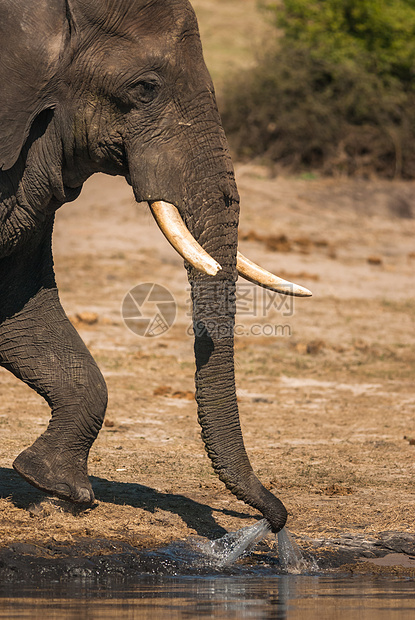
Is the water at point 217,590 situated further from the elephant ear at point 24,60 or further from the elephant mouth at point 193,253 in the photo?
the elephant ear at point 24,60

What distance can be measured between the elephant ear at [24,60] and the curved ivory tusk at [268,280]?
1.19 meters

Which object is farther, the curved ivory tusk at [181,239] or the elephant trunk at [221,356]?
the elephant trunk at [221,356]

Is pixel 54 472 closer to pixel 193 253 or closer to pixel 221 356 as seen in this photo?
pixel 221 356

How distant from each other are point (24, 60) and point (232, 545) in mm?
2663

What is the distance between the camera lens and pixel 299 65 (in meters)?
20.9

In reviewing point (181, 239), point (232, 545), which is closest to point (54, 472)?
point (232, 545)

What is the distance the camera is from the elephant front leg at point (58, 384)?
5789 millimetres

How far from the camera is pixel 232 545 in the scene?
569cm

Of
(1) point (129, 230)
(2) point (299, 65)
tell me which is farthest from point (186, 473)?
(2) point (299, 65)

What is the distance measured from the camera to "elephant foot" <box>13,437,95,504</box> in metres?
5.70

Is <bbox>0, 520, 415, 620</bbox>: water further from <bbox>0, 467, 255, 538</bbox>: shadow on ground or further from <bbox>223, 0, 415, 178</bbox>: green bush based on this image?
<bbox>223, 0, 415, 178</bbox>: green bush

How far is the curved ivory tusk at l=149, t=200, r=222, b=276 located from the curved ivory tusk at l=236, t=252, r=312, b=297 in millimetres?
357

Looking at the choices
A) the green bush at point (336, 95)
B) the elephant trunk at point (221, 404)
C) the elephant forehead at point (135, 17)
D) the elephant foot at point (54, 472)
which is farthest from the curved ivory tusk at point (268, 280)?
the green bush at point (336, 95)

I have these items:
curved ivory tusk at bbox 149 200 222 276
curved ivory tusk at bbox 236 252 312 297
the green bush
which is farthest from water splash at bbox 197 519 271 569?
the green bush
